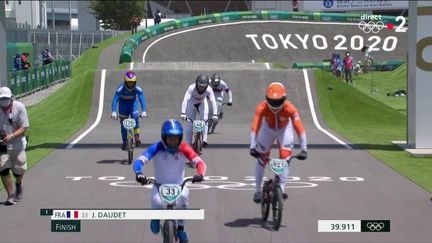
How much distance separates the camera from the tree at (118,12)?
314 ft

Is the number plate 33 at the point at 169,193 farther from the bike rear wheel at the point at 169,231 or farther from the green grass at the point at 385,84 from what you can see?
the green grass at the point at 385,84

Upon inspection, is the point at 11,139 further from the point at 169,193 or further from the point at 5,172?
the point at 169,193

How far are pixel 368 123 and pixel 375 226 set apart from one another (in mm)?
18010

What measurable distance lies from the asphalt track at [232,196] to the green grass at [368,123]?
0.58 meters

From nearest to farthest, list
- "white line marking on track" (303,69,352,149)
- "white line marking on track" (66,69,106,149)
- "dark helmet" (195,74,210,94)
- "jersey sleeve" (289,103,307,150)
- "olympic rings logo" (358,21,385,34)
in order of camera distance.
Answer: "jersey sleeve" (289,103,307,150)
"dark helmet" (195,74,210,94)
"white line marking on track" (66,69,106,149)
"white line marking on track" (303,69,352,149)
"olympic rings logo" (358,21,385,34)

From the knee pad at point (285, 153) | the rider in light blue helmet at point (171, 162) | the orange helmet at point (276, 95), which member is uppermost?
the orange helmet at point (276, 95)

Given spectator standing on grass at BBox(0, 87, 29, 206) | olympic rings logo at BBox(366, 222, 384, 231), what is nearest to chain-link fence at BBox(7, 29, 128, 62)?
spectator standing on grass at BBox(0, 87, 29, 206)

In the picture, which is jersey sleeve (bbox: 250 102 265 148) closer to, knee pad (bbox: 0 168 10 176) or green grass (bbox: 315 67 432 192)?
knee pad (bbox: 0 168 10 176)

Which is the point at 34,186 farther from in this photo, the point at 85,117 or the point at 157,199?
the point at 85,117

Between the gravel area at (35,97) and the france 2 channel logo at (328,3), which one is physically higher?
the france 2 channel logo at (328,3)

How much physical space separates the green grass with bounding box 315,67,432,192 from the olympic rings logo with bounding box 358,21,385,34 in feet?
99.5

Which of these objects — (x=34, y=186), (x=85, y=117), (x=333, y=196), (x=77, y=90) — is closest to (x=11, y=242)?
(x=34, y=186)

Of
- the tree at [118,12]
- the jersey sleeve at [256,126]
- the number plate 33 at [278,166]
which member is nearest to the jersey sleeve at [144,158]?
the number plate 33 at [278,166]

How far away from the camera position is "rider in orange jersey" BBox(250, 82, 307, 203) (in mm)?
11758
